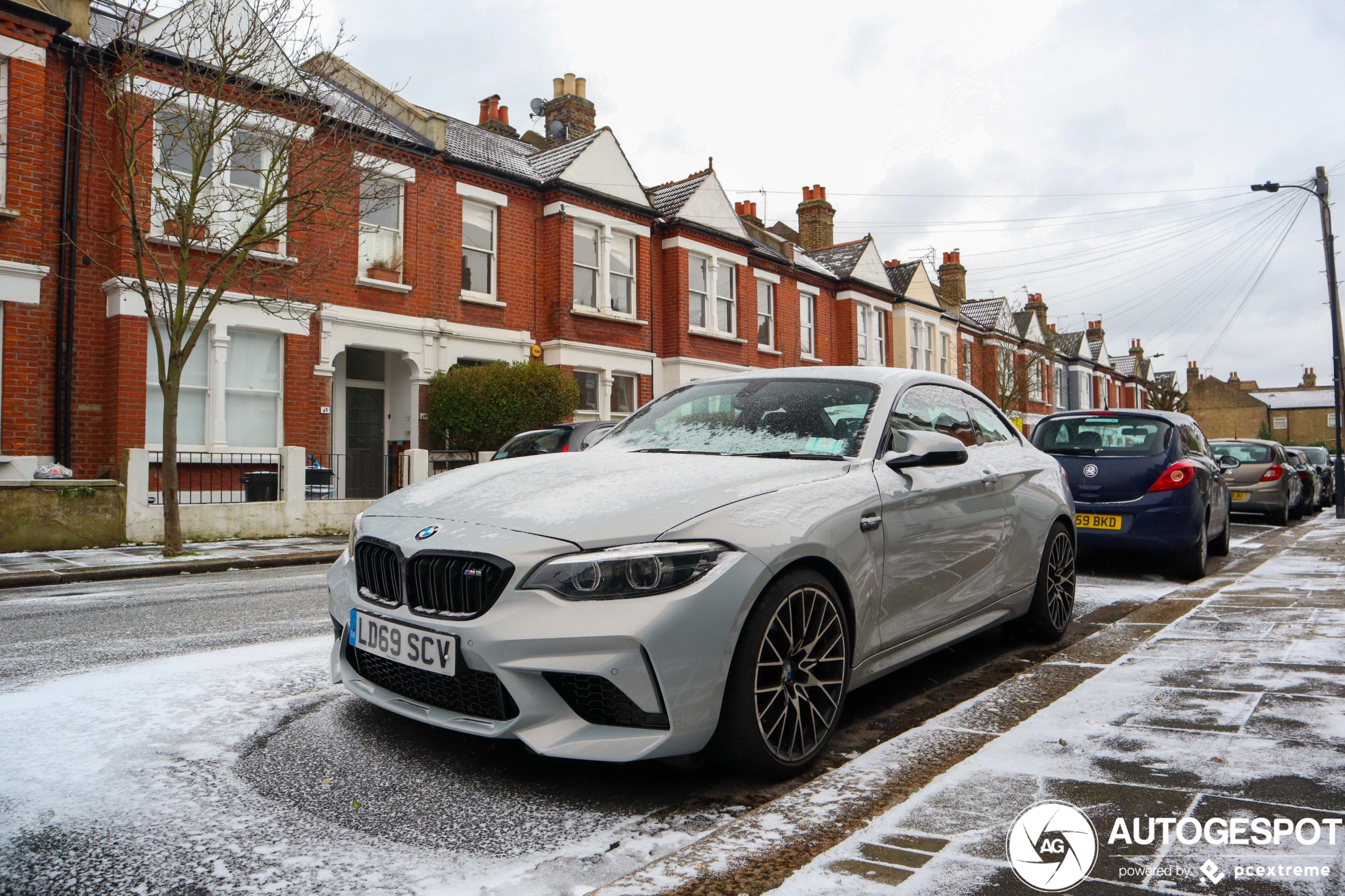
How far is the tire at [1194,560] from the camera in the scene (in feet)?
26.4

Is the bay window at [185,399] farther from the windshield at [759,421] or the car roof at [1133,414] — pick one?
the car roof at [1133,414]

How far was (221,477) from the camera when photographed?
1403 centimetres

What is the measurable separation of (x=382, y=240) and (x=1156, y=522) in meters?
14.1

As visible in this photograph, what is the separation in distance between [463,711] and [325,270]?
14.0 metres

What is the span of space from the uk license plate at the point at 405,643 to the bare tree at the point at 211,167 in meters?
8.80

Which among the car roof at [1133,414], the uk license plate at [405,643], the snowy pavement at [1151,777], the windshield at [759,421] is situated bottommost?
the snowy pavement at [1151,777]

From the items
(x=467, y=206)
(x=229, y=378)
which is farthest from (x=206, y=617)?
(x=467, y=206)

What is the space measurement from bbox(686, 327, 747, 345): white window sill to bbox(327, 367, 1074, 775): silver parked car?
61.9 feet

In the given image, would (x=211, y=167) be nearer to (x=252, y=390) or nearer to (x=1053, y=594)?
(x=252, y=390)

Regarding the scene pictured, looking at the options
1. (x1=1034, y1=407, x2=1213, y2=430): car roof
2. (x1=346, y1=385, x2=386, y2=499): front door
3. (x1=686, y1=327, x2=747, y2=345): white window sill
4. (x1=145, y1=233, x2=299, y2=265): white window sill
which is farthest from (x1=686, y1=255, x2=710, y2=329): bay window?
(x1=1034, y1=407, x2=1213, y2=430): car roof

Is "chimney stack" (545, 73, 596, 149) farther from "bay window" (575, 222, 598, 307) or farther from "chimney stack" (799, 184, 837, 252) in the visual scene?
"chimney stack" (799, 184, 837, 252)

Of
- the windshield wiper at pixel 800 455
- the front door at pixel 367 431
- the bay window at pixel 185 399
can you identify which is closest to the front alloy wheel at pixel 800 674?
the windshield wiper at pixel 800 455

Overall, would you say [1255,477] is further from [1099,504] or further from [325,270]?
[325,270]

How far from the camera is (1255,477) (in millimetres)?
15906
